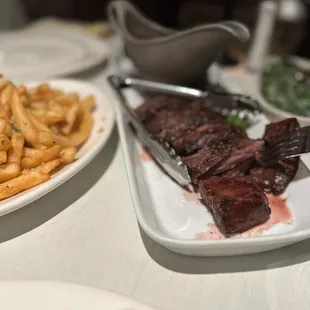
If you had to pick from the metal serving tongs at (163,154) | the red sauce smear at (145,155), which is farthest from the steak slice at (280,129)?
the red sauce smear at (145,155)

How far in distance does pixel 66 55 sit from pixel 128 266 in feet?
5.89

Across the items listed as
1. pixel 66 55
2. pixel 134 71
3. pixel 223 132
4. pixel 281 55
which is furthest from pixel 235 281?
pixel 281 55

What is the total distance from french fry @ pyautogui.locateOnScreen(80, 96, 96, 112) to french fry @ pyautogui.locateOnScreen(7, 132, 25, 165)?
0.42m

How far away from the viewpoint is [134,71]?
235 centimetres

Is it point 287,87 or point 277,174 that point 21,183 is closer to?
point 277,174

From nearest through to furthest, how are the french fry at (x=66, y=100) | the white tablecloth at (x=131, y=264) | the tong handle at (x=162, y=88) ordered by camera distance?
the white tablecloth at (x=131, y=264)
the french fry at (x=66, y=100)
the tong handle at (x=162, y=88)

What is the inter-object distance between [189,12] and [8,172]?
111 inches

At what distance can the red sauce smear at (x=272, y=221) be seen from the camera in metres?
1.21

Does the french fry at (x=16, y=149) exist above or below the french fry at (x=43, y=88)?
above

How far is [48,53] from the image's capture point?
101 inches

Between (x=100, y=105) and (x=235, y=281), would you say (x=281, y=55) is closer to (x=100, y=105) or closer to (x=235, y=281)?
(x=100, y=105)

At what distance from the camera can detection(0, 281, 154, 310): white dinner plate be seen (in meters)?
0.97

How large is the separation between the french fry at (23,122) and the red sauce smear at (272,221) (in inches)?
27.0

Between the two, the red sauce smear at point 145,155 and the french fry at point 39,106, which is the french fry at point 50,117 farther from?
the red sauce smear at point 145,155
